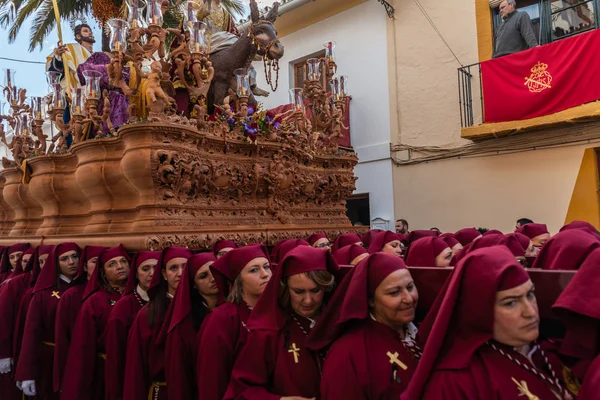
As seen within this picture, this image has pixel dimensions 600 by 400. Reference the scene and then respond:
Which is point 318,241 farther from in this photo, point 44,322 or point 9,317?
point 9,317

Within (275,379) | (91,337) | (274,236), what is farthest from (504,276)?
(274,236)

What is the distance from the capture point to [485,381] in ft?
5.94

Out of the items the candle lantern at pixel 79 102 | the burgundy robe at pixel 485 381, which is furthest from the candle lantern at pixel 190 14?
the burgundy robe at pixel 485 381

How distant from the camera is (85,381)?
3945mm

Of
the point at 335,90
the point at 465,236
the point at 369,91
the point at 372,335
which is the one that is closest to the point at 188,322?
the point at 372,335

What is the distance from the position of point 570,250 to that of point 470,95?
8.72m

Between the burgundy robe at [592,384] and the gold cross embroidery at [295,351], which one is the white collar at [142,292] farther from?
the burgundy robe at [592,384]

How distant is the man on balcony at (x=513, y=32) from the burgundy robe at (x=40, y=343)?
9015 mm

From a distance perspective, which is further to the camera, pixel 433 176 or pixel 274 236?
pixel 433 176

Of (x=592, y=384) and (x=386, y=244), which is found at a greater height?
(x=386, y=244)

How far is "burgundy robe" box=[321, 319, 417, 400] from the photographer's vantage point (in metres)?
2.21

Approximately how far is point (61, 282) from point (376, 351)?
3.93 meters

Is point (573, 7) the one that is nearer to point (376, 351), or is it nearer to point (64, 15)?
point (376, 351)

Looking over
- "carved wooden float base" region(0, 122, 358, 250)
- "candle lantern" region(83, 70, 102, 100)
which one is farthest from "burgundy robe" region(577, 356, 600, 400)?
"candle lantern" region(83, 70, 102, 100)
